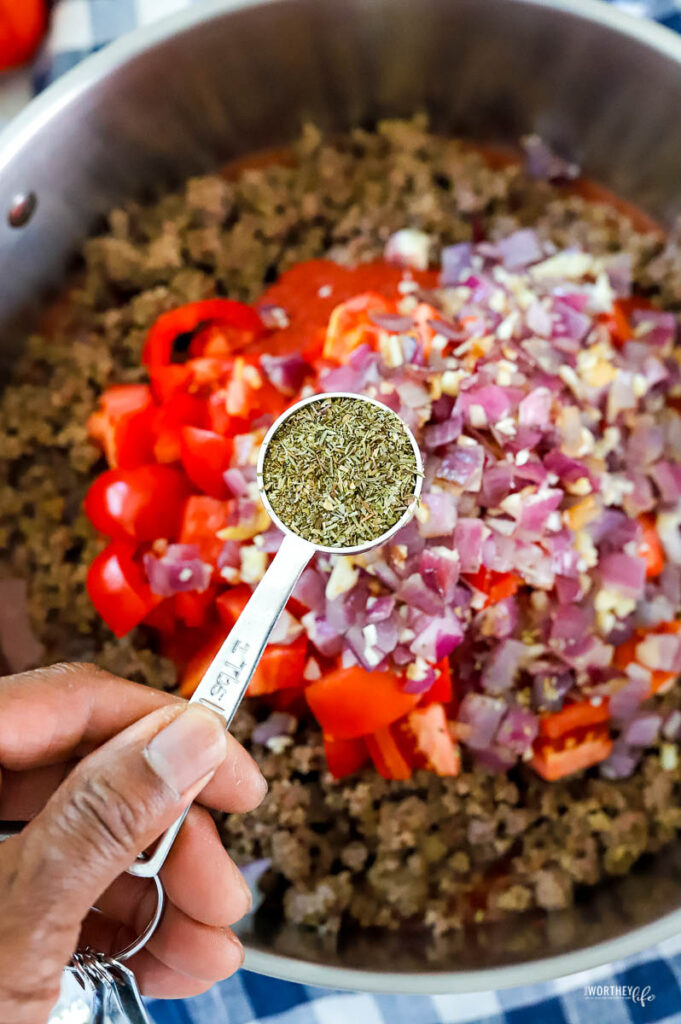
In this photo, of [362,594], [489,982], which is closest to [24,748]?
[362,594]

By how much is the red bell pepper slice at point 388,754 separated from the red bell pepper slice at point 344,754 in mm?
20

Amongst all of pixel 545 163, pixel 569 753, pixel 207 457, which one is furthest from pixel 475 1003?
pixel 545 163

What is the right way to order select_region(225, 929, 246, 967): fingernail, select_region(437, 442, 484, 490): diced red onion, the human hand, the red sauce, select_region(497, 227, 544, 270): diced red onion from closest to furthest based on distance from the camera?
the human hand, select_region(225, 929, 246, 967): fingernail, select_region(437, 442, 484, 490): diced red onion, the red sauce, select_region(497, 227, 544, 270): diced red onion

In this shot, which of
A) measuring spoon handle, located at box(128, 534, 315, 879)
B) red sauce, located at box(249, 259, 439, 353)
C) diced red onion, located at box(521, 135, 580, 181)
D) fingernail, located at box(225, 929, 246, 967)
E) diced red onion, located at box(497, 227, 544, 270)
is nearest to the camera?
measuring spoon handle, located at box(128, 534, 315, 879)

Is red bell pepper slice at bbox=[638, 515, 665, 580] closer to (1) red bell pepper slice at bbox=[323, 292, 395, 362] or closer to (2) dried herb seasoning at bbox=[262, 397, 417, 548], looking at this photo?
(2) dried herb seasoning at bbox=[262, 397, 417, 548]

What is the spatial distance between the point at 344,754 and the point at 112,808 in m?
0.52

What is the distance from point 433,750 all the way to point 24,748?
60 centimetres

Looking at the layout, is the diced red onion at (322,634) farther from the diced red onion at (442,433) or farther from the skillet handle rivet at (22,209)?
the skillet handle rivet at (22,209)

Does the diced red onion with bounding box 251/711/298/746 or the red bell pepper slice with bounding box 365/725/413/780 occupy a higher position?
the diced red onion with bounding box 251/711/298/746

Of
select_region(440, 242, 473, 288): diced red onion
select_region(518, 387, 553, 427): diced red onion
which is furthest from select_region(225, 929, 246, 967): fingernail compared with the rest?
select_region(440, 242, 473, 288): diced red onion

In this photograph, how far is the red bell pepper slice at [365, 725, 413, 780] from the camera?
127 centimetres

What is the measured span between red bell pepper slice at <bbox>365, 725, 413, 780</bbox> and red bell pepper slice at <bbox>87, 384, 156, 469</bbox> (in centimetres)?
61

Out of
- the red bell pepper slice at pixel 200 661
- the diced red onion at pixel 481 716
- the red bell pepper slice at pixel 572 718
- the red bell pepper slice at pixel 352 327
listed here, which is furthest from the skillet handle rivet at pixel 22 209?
the red bell pepper slice at pixel 572 718

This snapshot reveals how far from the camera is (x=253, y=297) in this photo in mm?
1572
